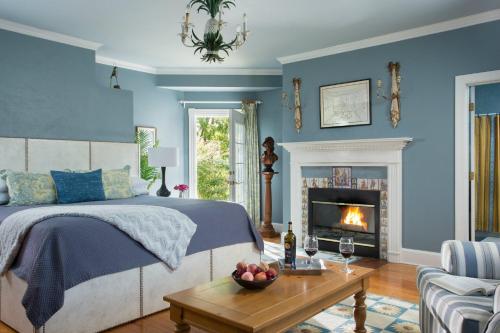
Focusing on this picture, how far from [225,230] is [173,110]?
342cm

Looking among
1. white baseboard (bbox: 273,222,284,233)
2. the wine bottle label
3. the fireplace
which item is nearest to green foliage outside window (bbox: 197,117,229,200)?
white baseboard (bbox: 273,222,284,233)

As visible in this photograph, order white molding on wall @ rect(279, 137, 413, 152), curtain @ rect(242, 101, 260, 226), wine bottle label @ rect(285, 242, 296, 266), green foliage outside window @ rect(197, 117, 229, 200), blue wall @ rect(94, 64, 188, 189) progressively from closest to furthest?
wine bottle label @ rect(285, 242, 296, 266) → white molding on wall @ rect(279, 137, 413, 152) → blue wall @ rect(94, 64, 188, 189) → curtain @ rect(242, 101, 260, 226) → green foliage outside window @ rect(197, 117, 229, 200)

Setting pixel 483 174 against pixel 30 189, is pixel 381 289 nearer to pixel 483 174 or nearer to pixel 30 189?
pixel 30 189

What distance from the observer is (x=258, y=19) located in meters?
4.14

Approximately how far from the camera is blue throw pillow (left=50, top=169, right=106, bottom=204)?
380 cm

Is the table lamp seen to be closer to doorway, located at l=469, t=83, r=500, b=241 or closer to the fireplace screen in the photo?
the fireplace screen

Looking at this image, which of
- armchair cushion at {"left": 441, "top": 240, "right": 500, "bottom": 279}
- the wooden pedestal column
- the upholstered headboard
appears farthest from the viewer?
the wooden pedestal column

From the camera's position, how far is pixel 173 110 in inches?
259

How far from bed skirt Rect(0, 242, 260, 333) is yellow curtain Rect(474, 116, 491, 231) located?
466 centimetres

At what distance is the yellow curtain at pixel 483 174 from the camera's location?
596 cm

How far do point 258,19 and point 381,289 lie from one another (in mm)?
2907

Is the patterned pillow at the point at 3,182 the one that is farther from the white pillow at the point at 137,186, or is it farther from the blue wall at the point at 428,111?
the blue wall at the point at 428,111

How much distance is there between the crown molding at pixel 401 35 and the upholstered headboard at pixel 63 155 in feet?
8.30

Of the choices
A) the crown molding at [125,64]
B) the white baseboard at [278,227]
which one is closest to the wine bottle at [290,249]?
the white baseboard at [278,227]
